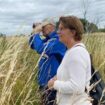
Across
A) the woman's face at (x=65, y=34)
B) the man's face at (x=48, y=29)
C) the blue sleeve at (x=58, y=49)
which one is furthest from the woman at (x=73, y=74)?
the man's face at (x=48, y=29)

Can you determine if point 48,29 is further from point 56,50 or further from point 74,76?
point 74,76

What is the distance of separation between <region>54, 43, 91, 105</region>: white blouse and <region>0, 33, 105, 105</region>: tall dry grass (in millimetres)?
179

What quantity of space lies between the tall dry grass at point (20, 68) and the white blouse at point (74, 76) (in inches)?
7.1

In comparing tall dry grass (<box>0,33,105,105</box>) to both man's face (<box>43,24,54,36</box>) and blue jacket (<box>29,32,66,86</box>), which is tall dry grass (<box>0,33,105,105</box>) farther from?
man's face (<box>43,24,54,36</box>)

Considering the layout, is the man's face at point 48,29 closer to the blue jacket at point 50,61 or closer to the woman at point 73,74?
the blue jacket at point 50,61

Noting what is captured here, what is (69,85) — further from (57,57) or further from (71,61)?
(57,57)

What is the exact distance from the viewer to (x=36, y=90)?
5.60 metres

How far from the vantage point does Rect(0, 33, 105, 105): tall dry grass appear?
11.8ft

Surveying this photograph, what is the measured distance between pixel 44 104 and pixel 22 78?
543 millimetres

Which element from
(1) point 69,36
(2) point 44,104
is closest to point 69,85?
(1) point 69,36

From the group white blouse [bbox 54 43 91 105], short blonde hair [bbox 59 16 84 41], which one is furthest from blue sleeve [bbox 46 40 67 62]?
white blouse [bbox 54 43 91 105]

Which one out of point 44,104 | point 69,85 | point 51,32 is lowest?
point 44,104

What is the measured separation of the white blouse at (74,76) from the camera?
402 cm

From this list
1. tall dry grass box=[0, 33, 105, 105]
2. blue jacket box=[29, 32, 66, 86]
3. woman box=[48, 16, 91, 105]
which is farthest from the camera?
blue jacket box=[29, 32, 66, 86]
